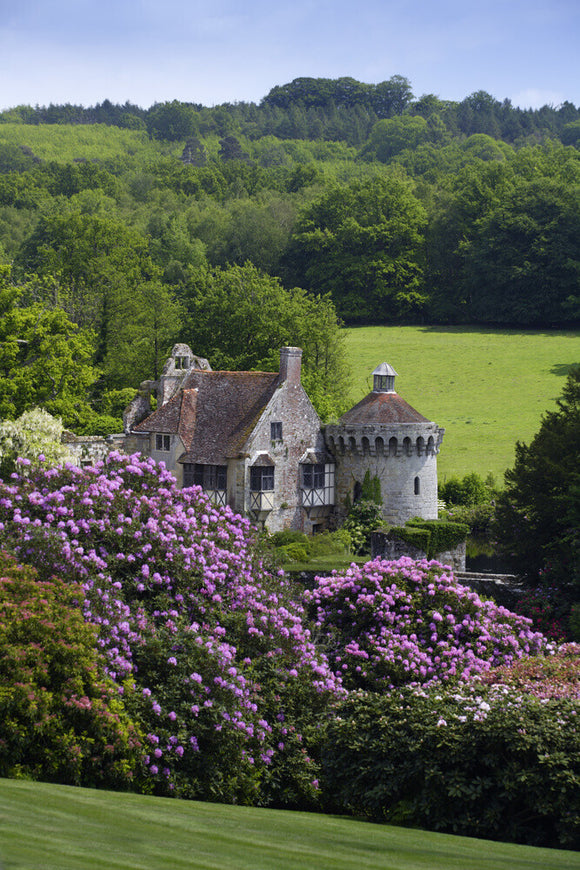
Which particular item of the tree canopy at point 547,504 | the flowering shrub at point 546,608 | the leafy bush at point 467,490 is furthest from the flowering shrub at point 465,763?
the leafy bush at point 467,490

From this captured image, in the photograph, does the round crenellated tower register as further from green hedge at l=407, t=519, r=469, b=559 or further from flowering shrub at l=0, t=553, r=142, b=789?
flowering shrub at l=0, t=553, r=142, b=789

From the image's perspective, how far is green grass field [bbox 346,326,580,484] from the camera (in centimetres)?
7906

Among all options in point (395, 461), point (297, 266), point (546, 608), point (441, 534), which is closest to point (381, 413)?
point (395, 461)

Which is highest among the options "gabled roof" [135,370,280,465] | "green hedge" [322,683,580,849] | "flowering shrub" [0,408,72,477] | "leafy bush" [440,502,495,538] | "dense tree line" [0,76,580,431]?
"dense tree line" [0,76,580,431]

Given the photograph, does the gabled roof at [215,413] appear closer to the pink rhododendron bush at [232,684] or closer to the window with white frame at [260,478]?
the window with white frame at [260,478]

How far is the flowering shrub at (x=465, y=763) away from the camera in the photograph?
62.7 ft

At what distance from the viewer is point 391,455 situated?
57656 mm

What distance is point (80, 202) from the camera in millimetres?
148375

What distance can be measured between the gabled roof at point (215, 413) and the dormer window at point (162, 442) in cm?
37

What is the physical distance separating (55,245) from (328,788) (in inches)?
4047

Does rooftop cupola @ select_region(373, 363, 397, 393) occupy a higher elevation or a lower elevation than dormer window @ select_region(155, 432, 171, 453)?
higher

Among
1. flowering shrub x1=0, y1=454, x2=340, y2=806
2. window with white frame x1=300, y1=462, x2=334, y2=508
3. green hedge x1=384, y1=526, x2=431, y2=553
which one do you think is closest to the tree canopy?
green hedge x1=384, y1=526, x2=431, y2=553

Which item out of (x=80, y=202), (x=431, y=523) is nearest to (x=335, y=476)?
(x=431, y=523)

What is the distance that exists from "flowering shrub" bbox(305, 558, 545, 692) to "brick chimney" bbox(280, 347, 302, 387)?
24360mm
